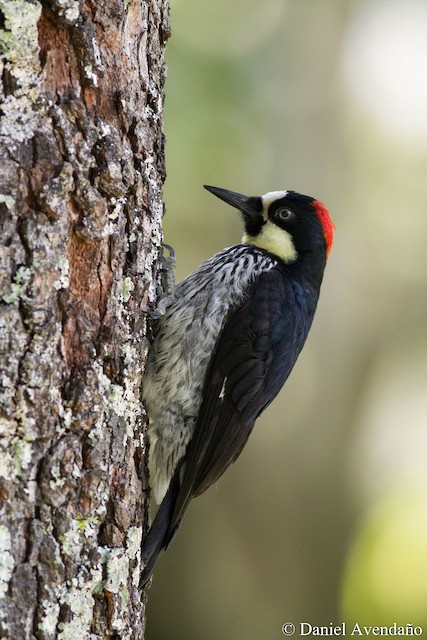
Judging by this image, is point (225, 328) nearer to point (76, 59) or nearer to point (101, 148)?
point (101, 148)

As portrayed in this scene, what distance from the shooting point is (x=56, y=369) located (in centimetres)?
191

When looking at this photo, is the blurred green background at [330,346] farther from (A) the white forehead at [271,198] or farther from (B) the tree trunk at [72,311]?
(B) the tree trunk at [72,311]

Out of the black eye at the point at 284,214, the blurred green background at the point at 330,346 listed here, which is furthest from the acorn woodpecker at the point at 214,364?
the blurred green background at the point at 330,346

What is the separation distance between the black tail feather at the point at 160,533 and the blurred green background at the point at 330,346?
7.51 ft

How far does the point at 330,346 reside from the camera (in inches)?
212

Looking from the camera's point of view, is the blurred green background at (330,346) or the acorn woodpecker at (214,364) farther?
the blurred green background at (330,346)

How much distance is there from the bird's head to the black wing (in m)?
0.30

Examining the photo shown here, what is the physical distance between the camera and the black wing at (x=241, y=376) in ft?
9.39

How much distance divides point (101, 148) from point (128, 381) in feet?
2.18

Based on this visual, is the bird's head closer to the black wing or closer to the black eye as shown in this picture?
the black eye

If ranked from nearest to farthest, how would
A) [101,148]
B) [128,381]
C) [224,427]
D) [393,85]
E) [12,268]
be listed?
[12,268] → [101,148] → [128,381] → [224,427] → [393,85]

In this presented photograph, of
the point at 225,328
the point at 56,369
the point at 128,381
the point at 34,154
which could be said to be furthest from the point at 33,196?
the point at 225,328

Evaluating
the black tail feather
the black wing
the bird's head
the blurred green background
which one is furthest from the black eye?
the blurred green background

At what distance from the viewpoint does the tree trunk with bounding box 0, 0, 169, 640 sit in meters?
1.81
